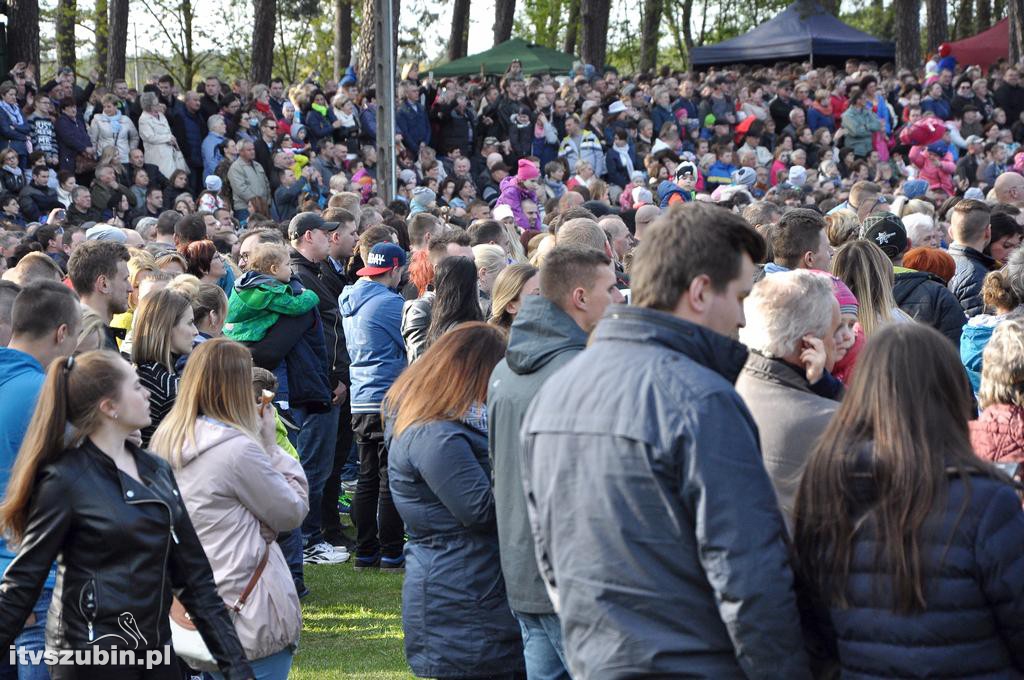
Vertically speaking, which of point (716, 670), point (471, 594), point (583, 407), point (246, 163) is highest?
point (246, 163)

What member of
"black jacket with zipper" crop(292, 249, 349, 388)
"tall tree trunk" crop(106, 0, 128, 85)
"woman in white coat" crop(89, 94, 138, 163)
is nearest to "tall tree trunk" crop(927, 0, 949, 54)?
"tall tree trunk" crop(106, 0, 128, 85)

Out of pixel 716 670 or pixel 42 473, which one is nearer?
pixel 716 670

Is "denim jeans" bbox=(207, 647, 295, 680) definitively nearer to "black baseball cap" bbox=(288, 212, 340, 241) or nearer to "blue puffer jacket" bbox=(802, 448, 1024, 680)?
"blue puffer jacket" bbox=(802, 448, 1024, 680)

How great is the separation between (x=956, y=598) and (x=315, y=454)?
5907 millimetres

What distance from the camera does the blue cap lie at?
25.4ft

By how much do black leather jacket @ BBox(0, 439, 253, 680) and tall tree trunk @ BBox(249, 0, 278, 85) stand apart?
23922 millimetres

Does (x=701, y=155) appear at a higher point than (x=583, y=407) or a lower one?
higher

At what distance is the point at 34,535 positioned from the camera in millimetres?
3615

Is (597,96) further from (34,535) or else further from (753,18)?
(753,18)

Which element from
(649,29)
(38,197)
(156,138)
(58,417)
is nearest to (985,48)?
(649,29)

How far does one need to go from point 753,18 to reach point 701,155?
30.5 metres

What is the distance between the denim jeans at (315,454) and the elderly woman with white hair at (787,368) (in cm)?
457

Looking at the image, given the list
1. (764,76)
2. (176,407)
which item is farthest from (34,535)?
(764,76)

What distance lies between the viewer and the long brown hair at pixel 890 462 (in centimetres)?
267
